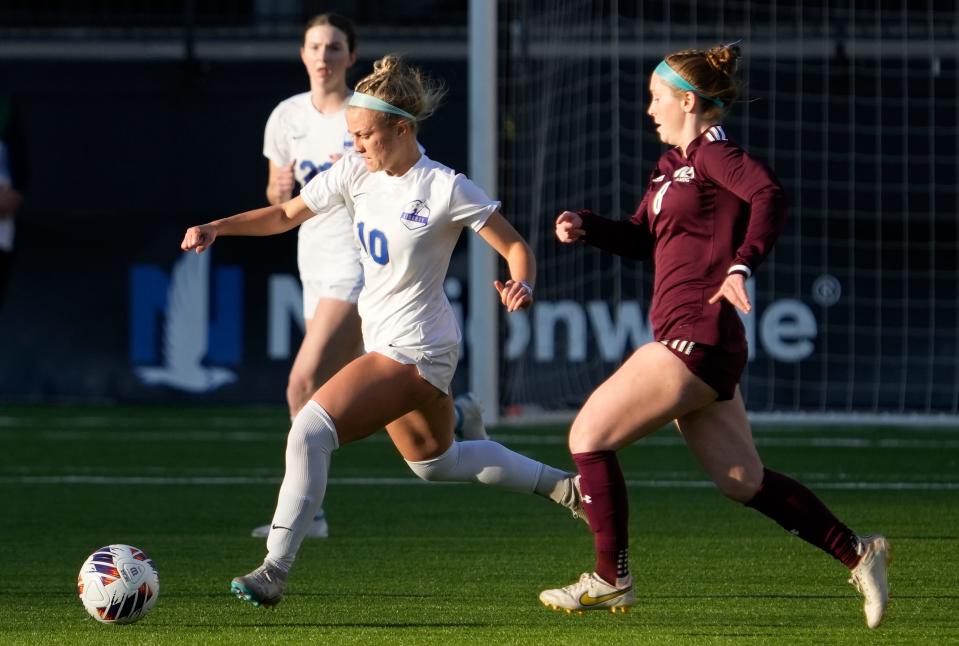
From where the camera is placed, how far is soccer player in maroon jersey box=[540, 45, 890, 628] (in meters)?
4.89

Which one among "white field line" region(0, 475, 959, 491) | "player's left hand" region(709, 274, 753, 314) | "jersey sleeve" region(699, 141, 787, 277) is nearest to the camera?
"player's left hand" region(709, 274, 753, 314)

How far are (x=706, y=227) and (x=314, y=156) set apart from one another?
9.42 feet

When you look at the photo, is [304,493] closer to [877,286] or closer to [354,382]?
[354,382]

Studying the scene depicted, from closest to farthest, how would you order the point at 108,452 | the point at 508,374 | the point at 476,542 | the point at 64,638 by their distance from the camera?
the point at 64,638
the point at 476,542
the point at 108,452
the point at 508,374

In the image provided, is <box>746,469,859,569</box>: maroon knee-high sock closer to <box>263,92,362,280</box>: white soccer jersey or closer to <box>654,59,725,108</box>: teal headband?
<box>654,59,725,108</box>: teal headband

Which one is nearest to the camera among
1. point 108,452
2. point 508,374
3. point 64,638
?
point 64,638

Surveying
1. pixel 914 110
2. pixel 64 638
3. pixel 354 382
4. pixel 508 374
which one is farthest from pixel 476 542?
pixel 914 110

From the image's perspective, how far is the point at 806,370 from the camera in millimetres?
13070

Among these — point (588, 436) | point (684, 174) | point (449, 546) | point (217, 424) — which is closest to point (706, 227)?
point (684, 174)

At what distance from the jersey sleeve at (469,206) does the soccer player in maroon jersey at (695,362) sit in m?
0.25

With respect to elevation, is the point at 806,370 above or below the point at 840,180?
below

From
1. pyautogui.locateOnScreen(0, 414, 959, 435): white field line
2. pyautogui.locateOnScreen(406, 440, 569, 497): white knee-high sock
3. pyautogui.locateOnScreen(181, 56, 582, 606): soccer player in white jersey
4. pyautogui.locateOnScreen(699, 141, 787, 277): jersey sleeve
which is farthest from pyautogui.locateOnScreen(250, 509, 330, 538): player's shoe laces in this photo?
pyautogui.locateOnScreen(0, 414, 959, 435): white field line

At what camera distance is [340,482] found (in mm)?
9227

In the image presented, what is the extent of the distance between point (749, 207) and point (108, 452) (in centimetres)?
669
